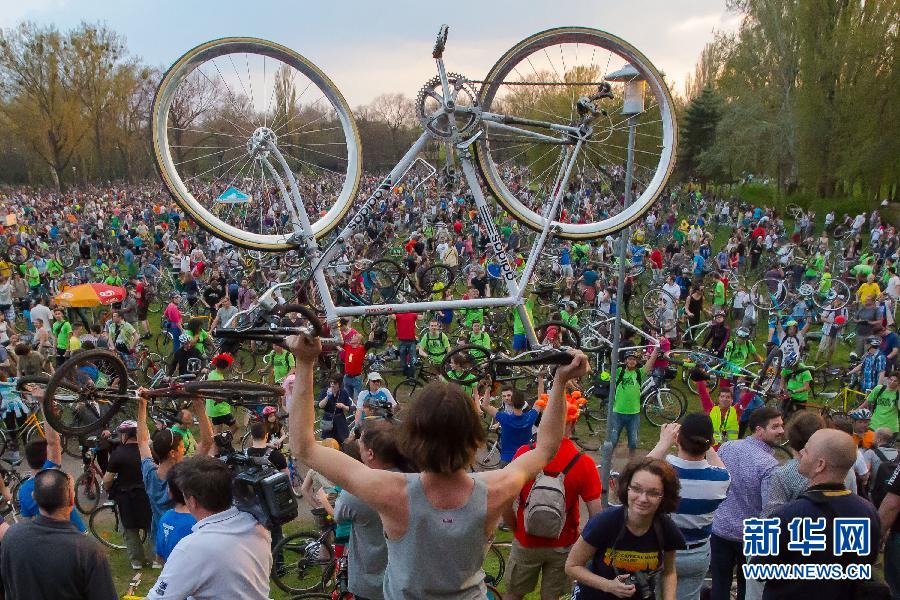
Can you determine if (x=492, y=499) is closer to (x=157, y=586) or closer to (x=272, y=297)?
(x=157, y=586)

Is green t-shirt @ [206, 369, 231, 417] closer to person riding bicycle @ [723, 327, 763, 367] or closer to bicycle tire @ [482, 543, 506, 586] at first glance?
bicycle tire @ [482, 543, 506, 586]

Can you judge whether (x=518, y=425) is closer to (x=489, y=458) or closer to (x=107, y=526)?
(x=489, y=458)

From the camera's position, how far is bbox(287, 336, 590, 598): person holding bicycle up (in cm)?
208

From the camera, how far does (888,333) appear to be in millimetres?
11375

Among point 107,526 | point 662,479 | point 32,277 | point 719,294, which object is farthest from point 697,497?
point 32,277

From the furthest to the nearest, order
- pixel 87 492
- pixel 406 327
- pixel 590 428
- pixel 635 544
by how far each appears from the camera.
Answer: pixel 406 327
pixel 590 428
pixel 87 492
pixel 635 544

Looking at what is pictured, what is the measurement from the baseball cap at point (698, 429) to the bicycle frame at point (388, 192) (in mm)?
998

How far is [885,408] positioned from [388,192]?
7628 mm

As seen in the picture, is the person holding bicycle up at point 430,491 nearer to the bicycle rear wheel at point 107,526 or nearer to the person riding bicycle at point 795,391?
the bicycle rear wheel at point 107,526

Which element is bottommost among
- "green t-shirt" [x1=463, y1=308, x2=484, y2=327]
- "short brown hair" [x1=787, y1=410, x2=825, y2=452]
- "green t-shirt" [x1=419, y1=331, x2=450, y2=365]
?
"green t-shirt" [x1=419, y1=331, x2=450, y2=365]

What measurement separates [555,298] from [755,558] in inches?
493

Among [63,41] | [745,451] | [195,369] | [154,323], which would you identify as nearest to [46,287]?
[154,323]

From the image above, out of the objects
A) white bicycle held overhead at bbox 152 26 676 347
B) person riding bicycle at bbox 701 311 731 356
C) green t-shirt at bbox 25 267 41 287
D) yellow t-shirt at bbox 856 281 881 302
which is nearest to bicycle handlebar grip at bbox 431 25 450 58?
white bicycle held overhead at bbox 152 26 676 347

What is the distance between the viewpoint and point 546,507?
4.04 metres
